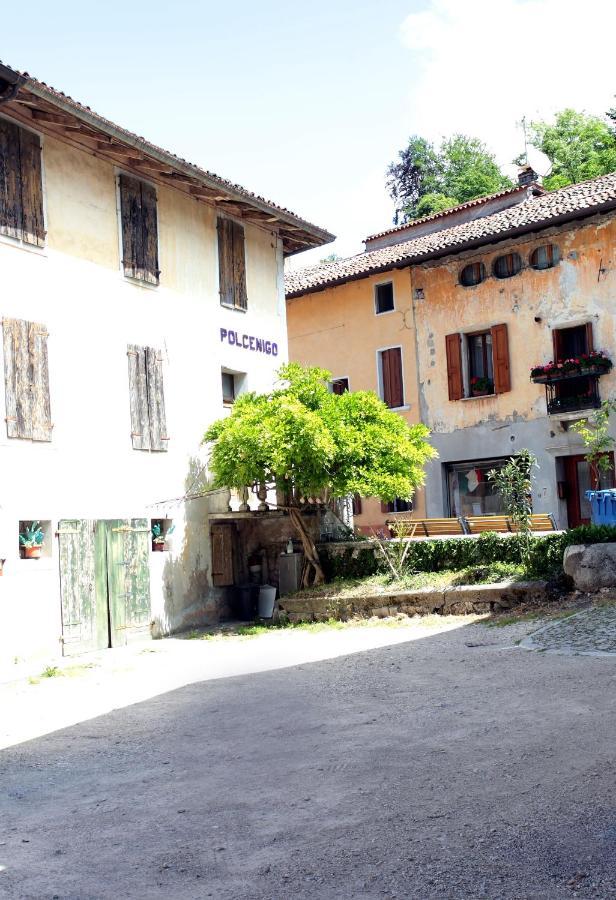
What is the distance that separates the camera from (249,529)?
18.1 metres

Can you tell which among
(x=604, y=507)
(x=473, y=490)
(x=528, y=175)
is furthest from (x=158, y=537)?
(x=528, y=175)

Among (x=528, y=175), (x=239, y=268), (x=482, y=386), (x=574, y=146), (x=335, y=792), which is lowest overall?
(x=335, y=792)

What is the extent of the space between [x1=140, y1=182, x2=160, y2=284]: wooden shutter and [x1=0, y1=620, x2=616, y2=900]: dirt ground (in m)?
8.18

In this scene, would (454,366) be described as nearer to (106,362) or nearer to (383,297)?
(383,297)

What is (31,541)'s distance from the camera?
1355 cm

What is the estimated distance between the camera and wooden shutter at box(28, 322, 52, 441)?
13742 millimetres

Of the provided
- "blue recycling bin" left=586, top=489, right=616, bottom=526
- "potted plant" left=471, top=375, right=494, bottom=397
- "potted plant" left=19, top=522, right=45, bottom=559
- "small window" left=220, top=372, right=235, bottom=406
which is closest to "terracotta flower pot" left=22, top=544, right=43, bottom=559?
"potted plant" left=19, top=522, right=45, bottom=559

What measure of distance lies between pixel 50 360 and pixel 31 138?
3094 mm

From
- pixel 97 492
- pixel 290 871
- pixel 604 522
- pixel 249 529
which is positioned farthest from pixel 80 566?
pixel 290 871

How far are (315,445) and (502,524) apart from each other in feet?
11.2

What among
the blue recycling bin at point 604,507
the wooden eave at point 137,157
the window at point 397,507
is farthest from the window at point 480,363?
the blue recycling bin at point 604,507

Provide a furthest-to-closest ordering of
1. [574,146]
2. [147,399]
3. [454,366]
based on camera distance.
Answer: [574,146] < [454,366] < [147,399]

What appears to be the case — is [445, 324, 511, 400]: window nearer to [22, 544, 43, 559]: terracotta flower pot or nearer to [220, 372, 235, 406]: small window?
[220, 372, 235, 406]: small window

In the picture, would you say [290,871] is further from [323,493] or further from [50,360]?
[323,493]
